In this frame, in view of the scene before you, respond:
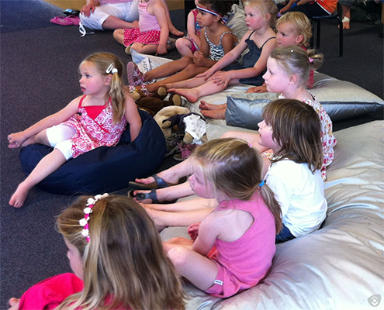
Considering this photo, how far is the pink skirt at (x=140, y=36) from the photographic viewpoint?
461 cm

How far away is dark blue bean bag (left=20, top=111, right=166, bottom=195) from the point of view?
2361 millimetres

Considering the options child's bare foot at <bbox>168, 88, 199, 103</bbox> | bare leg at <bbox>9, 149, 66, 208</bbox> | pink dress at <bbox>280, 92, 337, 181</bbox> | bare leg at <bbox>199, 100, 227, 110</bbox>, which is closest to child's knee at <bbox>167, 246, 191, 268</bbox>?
pink dress at <bbox>280, 92, 337, 181</bbox>

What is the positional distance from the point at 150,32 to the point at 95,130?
2.41 m

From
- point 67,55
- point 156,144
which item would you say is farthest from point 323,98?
point 67,55

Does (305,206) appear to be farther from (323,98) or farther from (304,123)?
(323,98)

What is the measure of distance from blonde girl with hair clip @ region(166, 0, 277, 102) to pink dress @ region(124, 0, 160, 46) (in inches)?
56.8

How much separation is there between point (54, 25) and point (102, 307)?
17.4 feet

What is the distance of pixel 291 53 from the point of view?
2.20 metres

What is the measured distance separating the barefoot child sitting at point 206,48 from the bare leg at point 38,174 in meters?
1.24

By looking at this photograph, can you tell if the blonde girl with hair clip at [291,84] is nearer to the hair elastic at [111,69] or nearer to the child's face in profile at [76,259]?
the hair elastic at [111,69]

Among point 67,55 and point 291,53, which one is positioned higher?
point 291,53

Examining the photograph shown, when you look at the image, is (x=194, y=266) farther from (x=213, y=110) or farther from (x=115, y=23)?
(x=115, y=23)

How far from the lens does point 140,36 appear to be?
15.4ft

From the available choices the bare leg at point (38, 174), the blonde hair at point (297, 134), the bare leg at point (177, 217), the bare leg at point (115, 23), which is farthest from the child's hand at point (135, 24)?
the blonde hair at point (297, 134)
